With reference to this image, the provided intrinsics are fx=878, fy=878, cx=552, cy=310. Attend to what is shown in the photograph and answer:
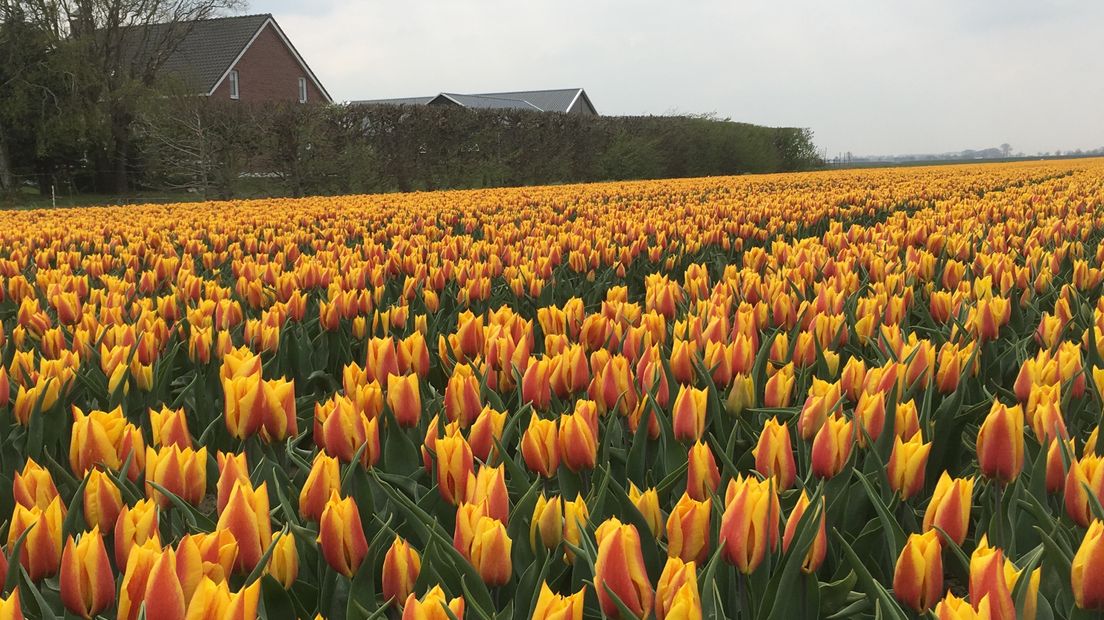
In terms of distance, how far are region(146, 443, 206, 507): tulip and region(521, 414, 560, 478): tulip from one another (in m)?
0.51

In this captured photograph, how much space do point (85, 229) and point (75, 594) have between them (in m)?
6.95

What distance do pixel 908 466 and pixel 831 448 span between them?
11 centimetres

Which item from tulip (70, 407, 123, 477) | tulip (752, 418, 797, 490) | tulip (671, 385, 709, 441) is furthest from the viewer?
tulip (671, 385, 709, 441)

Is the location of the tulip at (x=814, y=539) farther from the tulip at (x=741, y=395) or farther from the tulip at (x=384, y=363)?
the tulip at (x=384, y=363)

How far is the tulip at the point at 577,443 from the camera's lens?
4.65 ft

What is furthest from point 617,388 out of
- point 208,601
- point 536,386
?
point 208,601

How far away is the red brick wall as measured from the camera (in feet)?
136

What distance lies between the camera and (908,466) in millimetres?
1345

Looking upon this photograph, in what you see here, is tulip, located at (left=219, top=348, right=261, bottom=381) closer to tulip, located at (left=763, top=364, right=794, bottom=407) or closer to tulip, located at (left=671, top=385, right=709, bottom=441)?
tulip, located at (left=671, top=385, right=709, bottom=441)

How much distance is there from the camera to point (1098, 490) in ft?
3.93

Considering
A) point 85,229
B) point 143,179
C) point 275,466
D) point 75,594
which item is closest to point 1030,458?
point 275,466

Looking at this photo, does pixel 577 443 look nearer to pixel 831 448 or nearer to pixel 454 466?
pixel 454 466

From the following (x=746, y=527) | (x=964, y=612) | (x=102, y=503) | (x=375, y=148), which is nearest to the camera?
(x=964, y=612)

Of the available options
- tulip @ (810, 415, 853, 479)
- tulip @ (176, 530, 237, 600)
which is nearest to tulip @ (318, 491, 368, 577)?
tulip @ (176, 530, 237, 600)
